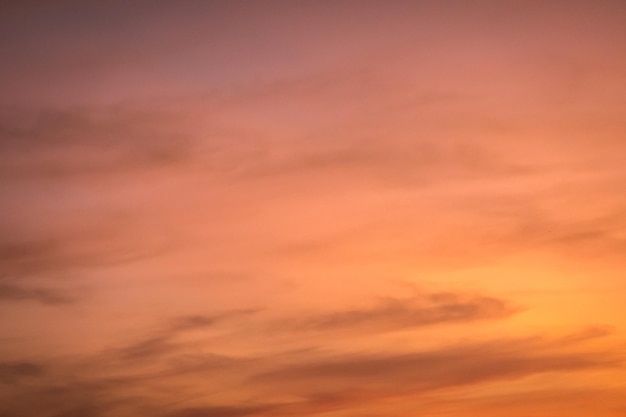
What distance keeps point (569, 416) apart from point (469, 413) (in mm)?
7581

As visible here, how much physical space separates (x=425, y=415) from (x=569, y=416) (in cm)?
1120

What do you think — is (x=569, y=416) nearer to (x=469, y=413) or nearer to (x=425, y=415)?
(x=469, y=413)

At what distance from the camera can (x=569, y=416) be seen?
98.2 ft

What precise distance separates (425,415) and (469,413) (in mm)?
3654

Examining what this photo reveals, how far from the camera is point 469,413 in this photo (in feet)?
102

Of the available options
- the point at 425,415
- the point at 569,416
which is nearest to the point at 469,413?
the point at 425,415

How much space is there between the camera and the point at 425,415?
30984mm
